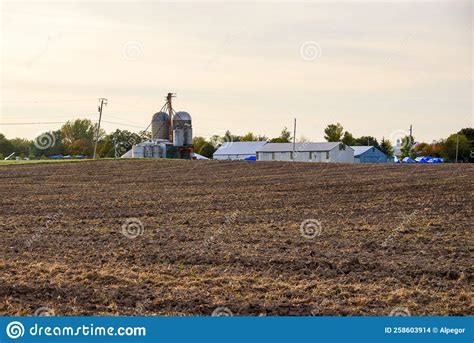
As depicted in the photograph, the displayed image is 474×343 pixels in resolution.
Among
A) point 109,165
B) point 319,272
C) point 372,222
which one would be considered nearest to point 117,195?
point 372,222

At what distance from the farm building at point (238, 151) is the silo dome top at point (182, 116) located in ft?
97.2

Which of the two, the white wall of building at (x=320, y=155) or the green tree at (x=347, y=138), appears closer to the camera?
the white wall of building at (x=320, y=155)

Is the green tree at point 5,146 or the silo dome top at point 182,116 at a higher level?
the silo dome top at point 182,116

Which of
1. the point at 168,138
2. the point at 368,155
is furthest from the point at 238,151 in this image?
the point at 168,138

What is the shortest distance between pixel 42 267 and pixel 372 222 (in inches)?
389

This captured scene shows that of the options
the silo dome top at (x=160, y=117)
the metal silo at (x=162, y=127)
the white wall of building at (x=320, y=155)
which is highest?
the silo dome top at (x=160, y=117)

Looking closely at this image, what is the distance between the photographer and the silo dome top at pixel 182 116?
3565 inches

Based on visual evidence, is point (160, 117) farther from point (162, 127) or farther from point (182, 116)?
point (182, 116)

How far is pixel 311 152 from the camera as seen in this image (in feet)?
358

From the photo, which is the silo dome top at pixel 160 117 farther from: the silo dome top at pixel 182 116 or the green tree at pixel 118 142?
the green tree at pixel 118 142

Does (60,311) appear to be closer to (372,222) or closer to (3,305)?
(3,305)

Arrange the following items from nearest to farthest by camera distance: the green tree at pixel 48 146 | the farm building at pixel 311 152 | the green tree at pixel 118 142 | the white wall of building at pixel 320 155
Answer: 1. the white wall of building at pixel 320 155
2. the farm building at pixel 311 152
3. the green tree at pixel 118 142
4. the green tree at pixel 48 146

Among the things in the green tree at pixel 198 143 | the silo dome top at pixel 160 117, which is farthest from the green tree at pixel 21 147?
the silo dome top at pixel 160 117

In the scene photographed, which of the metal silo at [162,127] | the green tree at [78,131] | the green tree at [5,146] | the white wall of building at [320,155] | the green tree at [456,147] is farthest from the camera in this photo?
the green tree at [78,131]
